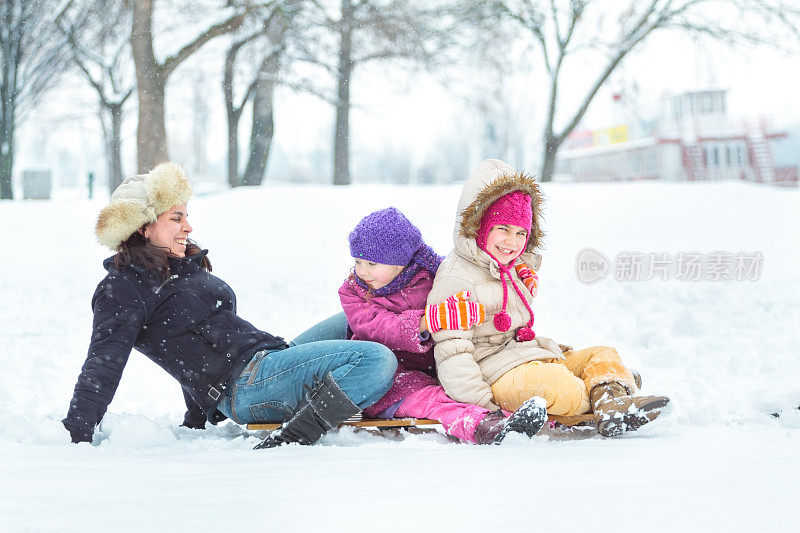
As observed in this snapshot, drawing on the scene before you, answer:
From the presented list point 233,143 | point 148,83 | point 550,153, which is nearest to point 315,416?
point 148,83

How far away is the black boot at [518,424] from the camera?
2920mm

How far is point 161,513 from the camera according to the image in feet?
6.25

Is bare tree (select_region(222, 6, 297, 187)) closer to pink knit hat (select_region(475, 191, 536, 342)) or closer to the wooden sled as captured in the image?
pink knit hat (select_region(475, 191, 536, 342))

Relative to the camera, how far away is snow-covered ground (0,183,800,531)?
1.90 meters

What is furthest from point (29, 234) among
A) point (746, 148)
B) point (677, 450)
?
point (746, 148)

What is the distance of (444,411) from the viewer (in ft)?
10.5

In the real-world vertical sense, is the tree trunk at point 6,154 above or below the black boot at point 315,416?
above

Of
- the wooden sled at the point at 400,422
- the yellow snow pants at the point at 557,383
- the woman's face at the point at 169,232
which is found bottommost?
the wooden sled at the point at 400,422

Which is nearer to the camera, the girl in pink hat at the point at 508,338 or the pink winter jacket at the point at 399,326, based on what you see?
the girl in pink hat at the point at 508,338

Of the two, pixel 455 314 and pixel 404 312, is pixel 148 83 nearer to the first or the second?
pixel 404 312

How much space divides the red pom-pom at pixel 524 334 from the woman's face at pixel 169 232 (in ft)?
5.02

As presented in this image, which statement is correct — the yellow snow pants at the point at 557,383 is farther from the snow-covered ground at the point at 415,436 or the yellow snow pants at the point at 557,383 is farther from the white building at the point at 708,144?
the white building at the point at 708,144

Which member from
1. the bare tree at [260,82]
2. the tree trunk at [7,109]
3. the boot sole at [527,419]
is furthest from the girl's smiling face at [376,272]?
the tree trunk at [7,109]

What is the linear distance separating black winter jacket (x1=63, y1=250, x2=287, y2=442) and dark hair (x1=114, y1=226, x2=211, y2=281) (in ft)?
0.09
